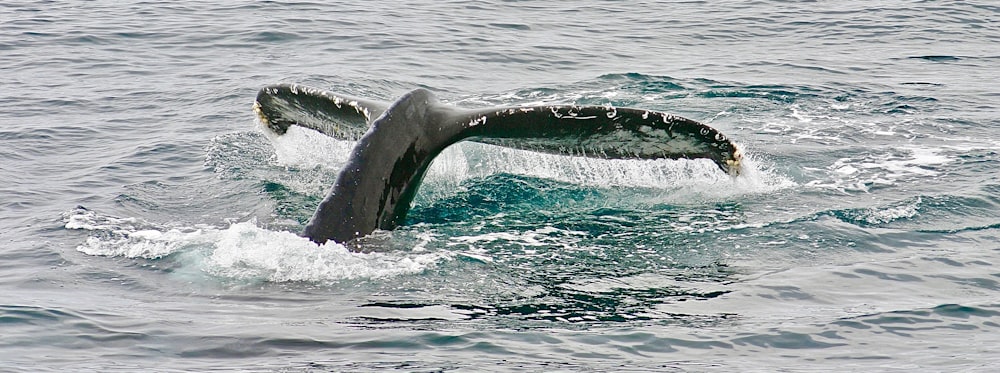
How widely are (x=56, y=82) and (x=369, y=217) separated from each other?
10.9 meters

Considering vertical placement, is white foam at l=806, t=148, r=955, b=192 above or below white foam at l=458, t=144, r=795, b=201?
below

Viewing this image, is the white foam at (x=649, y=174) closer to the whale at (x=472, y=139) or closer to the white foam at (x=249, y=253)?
the whale at (x=472, y=139)

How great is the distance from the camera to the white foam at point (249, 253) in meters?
8.46

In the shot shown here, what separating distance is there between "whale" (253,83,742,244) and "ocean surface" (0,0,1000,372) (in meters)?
0.29

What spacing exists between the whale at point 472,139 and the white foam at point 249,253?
0.19 meters

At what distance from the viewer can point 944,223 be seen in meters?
9.91

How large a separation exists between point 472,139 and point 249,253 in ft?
5.89

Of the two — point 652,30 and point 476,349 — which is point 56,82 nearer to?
point 652,30

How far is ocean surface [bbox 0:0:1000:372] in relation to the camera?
22.9ft

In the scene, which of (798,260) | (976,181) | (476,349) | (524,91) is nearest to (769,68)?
(524,91)

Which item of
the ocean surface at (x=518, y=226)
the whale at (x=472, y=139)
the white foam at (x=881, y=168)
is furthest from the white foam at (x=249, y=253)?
the white foam at (x=881, y=168)

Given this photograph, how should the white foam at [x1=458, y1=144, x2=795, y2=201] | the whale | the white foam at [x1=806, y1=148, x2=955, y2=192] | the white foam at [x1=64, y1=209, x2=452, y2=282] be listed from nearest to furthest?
the white foam at [x1=64, y1=209, x2=452, y2=282], the whale, the white foam at [x1=458, y1=144, x2=795, y2=201], the white foam at [x1=806, y1=148, x2=955, y2=192]

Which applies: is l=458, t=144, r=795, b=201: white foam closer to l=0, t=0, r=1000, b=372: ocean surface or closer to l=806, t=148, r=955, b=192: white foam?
l=0, t=0, r=1000, b=372: ocean surface

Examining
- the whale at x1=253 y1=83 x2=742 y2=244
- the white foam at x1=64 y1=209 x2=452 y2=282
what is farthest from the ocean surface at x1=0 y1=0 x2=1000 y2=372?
the whale at x1=253 y1=83 x2=742 y2=244
